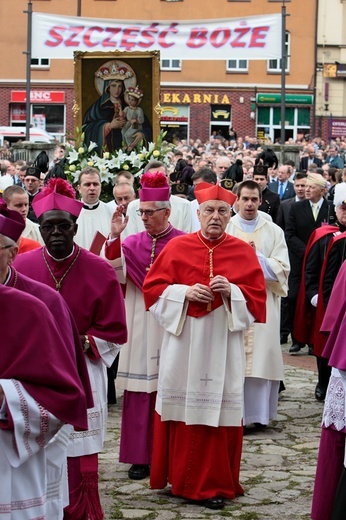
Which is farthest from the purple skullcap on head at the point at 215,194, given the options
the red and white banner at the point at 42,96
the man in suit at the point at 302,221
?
the red and white banner at the point at 42,96

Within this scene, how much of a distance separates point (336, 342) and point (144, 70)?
10048 millimetres

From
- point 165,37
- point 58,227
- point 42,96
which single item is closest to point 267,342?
point 58,227

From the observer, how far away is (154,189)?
8.31 metres

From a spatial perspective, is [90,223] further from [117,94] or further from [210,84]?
[210,84]

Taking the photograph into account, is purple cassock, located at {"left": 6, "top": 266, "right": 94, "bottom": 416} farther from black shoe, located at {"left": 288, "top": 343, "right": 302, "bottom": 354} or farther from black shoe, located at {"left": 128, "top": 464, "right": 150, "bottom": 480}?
black shoe, located at {"left": 288, "top": 343, "right": 302, "bottom": 354}

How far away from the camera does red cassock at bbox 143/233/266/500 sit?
7.72 m

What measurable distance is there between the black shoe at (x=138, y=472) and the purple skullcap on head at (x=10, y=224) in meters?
3.87

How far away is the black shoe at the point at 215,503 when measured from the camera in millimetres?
7641

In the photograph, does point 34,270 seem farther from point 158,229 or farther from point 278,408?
point 278,408

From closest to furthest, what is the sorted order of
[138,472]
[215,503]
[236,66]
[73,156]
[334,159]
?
1. [215,503]
2. [138,472]
3. [73,156]
4. [334,159]
5. [236,66]

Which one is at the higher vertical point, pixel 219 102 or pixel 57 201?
pixel 219 102

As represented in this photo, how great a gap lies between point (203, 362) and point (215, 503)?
891 mm

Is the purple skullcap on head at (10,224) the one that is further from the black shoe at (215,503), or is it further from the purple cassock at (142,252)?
the purple cassock at (142,252)

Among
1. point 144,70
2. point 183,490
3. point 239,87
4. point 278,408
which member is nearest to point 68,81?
point 239,87
